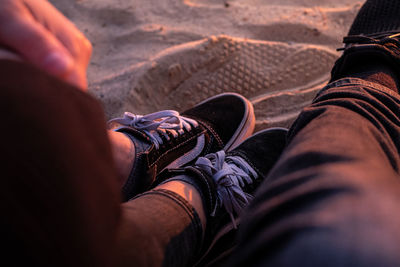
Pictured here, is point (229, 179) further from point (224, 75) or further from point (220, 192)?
point (224, 75)

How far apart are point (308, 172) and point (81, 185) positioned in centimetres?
29

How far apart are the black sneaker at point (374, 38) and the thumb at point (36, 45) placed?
0.91 meters

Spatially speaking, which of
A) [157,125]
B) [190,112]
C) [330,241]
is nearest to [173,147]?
[157,125]

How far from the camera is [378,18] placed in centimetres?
122

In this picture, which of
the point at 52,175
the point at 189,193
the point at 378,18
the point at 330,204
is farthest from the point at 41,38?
the point at 378,18

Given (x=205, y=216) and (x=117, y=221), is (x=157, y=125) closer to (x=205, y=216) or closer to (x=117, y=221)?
(x=205, y=216)

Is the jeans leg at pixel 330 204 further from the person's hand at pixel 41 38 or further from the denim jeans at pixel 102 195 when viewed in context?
the person's hand at pixel 41 38

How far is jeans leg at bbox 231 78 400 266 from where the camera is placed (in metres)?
0.32

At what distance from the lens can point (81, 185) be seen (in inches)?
A: 12.0

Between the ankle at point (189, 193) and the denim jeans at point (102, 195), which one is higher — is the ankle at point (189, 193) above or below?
below

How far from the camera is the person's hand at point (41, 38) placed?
33cm

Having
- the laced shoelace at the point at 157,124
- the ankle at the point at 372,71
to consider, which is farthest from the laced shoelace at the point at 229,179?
the ankle at the point at 372,71

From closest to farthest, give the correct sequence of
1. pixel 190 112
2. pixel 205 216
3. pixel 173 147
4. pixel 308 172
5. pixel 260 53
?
1. pixel 308 172
2. pixel 205 216
3. pixel 173 147
4. pixel 190 112
5. pixel 260 53

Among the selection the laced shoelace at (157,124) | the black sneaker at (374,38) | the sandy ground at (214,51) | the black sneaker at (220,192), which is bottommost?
the black sneaker at (220,192)
